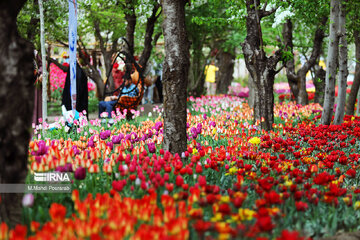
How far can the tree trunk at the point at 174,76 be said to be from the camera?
446cm

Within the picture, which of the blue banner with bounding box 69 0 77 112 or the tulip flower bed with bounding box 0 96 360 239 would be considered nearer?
the tulip flower bed with bounding box 0 96 360 239

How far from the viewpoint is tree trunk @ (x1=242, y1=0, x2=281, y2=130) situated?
302 inches

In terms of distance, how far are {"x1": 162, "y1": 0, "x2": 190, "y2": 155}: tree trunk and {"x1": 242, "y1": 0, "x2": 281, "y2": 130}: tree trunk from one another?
341cm

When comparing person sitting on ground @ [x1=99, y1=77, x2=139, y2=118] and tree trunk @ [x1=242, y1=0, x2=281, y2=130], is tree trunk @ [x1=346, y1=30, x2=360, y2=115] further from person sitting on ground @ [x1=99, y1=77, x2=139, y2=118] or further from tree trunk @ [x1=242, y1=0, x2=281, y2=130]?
person sitting on ground @ [x1=99, y1=77, x2=139, y2=118]

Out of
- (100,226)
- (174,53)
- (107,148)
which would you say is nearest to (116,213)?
(100,226)

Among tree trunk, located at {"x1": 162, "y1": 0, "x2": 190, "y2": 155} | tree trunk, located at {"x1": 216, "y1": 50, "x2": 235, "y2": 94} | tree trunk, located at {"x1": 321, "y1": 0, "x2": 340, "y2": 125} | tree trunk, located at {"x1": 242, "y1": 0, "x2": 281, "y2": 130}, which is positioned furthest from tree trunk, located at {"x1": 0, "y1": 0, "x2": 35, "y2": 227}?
tree trunk, located at {"x1": 216, "y1": 50, "x2": 235, "y2": 94}

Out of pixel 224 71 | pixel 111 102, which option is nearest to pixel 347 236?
pixel 111 102

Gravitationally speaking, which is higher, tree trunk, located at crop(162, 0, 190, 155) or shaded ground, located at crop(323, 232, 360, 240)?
tree trunk, located at crop(162, 0, 190, 155)

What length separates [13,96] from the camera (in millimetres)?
2301

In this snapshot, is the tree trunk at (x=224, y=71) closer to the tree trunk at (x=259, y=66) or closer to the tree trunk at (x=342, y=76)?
the tree trunk at (x=342, y=76)

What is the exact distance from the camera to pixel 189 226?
245 cm

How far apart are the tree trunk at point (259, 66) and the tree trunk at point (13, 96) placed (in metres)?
5.80

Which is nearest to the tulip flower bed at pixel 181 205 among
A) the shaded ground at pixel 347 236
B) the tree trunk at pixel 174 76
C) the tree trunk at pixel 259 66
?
the shaded ground at pixel 347 236

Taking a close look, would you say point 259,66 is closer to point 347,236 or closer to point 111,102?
point 111,102
